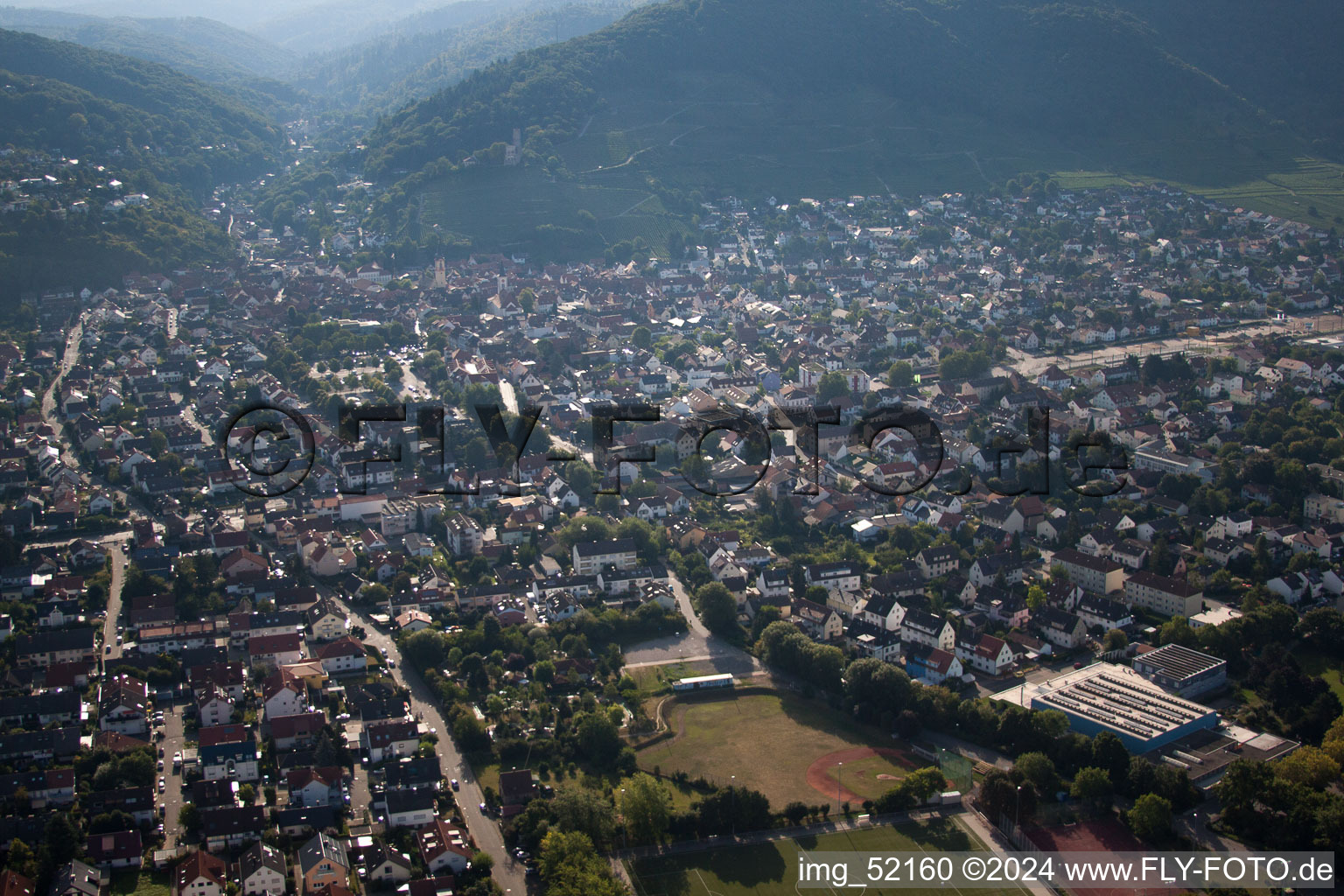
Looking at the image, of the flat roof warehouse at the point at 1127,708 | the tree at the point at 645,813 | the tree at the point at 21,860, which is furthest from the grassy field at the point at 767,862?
the tree at the point at 21,860

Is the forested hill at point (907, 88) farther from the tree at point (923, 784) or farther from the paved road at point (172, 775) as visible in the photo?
the tree at point (923, 784)

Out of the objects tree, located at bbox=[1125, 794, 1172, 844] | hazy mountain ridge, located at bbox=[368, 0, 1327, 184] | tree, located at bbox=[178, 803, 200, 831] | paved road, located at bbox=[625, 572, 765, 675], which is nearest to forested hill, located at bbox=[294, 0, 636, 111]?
hazy mountain ridge, located at bbox=[368, 0, 1327, 184]

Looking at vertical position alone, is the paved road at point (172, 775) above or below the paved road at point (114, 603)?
below

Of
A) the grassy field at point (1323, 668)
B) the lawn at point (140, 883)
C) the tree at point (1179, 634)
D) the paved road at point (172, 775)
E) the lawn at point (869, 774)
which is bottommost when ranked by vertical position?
the lawn at point (140, 883)

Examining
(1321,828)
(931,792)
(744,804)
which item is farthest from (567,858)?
(1321,828)

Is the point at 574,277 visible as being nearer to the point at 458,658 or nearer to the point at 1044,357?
the point at 1044,357

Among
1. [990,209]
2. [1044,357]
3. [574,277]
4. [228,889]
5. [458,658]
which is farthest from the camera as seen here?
[990,209]

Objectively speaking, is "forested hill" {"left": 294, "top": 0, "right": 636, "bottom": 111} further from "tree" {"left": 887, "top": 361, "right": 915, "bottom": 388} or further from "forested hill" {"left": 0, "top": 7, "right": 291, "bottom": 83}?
"tree" {"left": 887, "top": 361, "right": 915, "bottom": 388}
